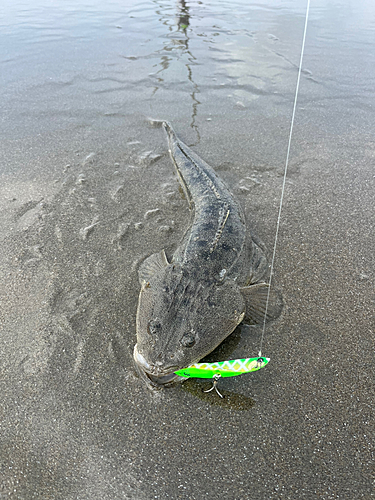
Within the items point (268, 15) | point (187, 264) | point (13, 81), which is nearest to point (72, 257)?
point (187, 264)

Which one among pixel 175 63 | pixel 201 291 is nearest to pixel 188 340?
pixel 201 291

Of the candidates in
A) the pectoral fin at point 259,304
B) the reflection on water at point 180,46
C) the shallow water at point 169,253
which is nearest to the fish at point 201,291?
the pectoral fin at point 259,304

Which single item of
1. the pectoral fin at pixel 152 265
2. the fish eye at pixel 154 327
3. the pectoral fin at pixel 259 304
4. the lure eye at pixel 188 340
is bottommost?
the pectoral fin at pixel 259 304

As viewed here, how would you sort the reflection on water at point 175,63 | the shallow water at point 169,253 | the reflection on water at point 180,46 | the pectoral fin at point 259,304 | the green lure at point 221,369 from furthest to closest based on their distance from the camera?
the reflection on water at point 180,46
the reflection on water at point 175,63
the pectoral fin at point 259,304
the green lure at point 221,369
the shallow water at point 169,253

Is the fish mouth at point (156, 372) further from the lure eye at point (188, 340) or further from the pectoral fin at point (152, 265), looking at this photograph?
the pectoral fin at point (152, 265)

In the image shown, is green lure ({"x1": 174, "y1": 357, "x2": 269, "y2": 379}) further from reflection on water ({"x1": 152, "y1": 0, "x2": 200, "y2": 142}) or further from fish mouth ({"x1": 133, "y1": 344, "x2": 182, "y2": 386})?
reflection on water ({"x1": 152, "y1": 0, "x2": 200, "y2": 142})

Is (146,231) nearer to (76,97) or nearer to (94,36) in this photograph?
(76,97)

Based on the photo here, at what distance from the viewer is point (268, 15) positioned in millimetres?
9844

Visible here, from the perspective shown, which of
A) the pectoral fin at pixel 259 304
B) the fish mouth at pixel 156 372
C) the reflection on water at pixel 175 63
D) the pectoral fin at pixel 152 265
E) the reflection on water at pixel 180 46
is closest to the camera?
the fish mouth at pixel 156 372

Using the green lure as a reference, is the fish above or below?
above

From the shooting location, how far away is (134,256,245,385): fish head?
6.58 feet

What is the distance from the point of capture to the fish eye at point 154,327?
2.05 metres

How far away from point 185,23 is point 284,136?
6479mm

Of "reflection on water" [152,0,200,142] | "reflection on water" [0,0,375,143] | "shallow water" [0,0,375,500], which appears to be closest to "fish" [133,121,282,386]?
"shallow water" [0,0,375,500]
